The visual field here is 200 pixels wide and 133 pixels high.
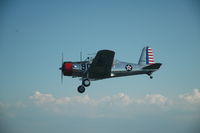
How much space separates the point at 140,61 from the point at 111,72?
556 cm

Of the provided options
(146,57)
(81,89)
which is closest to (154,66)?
(146,57)

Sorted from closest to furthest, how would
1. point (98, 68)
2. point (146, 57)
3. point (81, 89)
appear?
point (98, 68), point (81, 89), point (146, 57)

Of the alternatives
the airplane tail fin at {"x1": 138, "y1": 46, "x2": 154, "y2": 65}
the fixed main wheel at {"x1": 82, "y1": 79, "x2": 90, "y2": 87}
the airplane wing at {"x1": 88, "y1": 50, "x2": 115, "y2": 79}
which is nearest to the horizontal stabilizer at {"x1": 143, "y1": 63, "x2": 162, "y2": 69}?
the airplane tail fin at {"x1": 138, "y1": 46, "x2": 154, "y2": 65}

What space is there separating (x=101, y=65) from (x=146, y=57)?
7894 mm

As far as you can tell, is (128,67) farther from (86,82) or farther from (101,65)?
(86,82)

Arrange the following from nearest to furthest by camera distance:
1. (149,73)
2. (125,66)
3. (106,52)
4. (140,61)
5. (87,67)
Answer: (106,52)
(87,67)
(125,66)
(149,73)
(140,61)

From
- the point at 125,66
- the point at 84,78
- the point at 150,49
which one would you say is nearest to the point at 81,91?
the point at 84,78

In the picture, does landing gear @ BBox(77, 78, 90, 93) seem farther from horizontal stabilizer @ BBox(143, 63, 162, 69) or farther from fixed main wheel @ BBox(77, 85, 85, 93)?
horizontal stabilizer @ BBox(143, 63, 162, 69)

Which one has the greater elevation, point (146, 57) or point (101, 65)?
point (146, 57)

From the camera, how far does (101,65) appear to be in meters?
19.9

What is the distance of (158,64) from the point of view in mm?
22672

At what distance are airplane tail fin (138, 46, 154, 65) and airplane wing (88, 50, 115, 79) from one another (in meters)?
6.18

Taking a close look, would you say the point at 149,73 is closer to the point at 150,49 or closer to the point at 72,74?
the point at 150,49

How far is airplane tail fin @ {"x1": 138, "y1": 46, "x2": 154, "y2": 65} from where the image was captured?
25772mm
